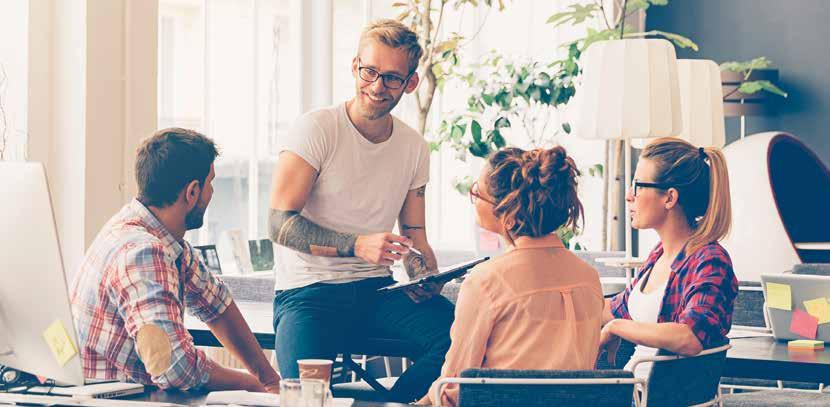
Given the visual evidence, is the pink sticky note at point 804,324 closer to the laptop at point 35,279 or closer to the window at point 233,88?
the laptop at point 35,279

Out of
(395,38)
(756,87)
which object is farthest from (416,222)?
(756,87)

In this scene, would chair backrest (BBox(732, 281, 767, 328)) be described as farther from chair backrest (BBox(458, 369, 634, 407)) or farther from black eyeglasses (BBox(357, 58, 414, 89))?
chair backrest (BBox(458, 369, 634, 407))

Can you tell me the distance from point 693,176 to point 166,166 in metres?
1.36

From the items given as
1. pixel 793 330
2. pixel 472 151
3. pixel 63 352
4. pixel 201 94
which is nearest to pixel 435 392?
pixel 63 352

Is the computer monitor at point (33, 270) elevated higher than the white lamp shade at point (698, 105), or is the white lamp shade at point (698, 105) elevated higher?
the white lamp shade at point (698, 105)

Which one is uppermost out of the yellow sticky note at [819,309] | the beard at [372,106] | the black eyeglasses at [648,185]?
the beard at [372,106]

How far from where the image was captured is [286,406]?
188 centimetres

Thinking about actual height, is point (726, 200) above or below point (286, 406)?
above

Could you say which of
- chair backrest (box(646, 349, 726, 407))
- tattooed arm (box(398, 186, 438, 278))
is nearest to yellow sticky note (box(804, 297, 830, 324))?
chair backrest (box(646, 349, 726, 407))

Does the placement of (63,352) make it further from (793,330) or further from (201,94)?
(201,94)

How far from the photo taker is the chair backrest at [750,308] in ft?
12.5

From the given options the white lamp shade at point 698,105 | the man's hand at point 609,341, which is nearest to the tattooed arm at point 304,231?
the man's hand at point 609,341

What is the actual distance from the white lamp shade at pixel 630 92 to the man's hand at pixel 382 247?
1650 mm

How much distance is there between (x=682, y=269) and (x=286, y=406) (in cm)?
Answer: 127
